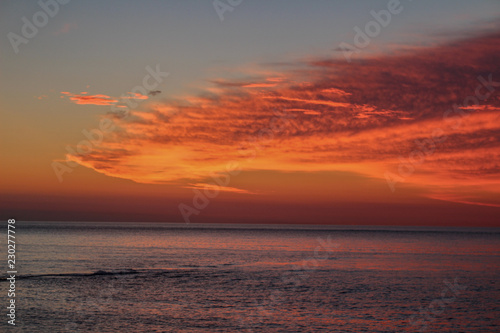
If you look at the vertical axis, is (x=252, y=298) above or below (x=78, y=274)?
below

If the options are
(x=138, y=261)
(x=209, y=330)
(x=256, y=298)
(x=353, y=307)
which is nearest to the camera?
(x=209, y=330)

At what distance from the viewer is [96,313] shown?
124 feet

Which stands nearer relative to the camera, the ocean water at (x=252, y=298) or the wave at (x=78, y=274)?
the ocean water at (x=252, y=298)

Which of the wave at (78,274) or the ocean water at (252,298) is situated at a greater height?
the wave at (78,274)

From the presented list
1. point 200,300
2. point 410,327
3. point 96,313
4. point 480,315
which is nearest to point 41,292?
point 96,313

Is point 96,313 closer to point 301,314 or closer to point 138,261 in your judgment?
point 301,314

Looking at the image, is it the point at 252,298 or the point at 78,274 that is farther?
the point at 78,274

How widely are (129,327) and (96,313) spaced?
5.83 meters

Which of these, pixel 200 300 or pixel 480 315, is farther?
pixel 200 300

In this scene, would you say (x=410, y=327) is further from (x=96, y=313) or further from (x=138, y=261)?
(x=138, y=261)

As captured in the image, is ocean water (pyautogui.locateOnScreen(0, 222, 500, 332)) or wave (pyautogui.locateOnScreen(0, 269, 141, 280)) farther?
wave (pyautogui.locateOnScreen(0, 269, 141, 280))

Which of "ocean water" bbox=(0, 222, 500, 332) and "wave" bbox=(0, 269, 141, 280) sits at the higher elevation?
"wave" bbox=(0, 269, 141, 280)

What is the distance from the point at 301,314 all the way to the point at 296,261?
4549 cm

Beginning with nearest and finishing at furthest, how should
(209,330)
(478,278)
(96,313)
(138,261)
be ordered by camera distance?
(209,330)
(96,313)
(478,278)
(138,261)
